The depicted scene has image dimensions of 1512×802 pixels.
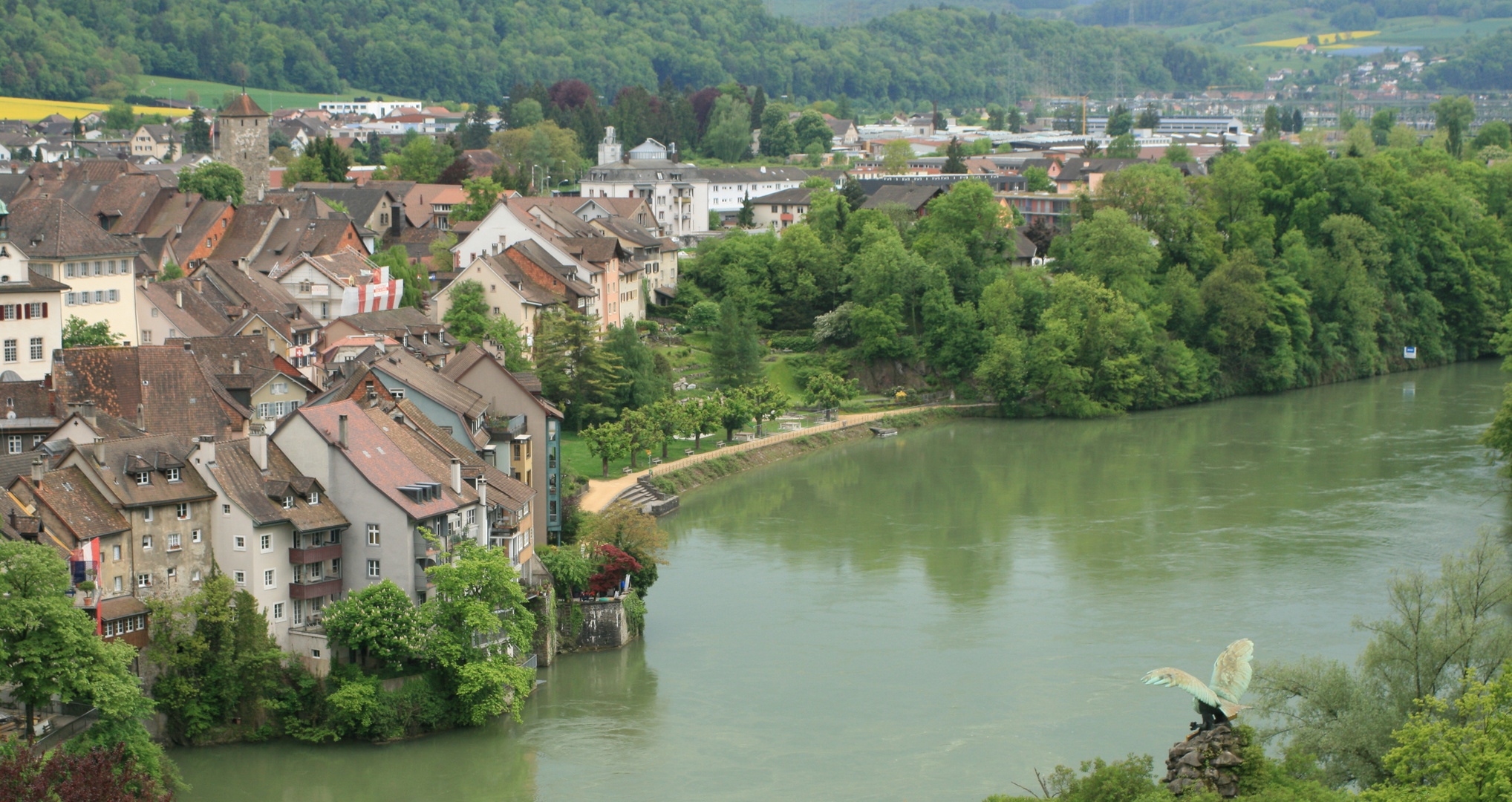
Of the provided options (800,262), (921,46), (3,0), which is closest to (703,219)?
(800,262)

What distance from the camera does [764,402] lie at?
49625 millimetres

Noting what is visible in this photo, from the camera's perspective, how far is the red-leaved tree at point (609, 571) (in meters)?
30.4

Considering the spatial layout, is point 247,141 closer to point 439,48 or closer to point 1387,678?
point 1387,678

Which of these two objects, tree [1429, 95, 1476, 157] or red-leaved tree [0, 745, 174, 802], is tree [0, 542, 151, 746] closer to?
red-leaved tree [0, 745, 174, 802]

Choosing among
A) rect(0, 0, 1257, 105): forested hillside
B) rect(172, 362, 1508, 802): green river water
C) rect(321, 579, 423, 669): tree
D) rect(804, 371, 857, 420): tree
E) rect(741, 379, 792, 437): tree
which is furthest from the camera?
rect(0, 0, 1257, 105): forested hillside

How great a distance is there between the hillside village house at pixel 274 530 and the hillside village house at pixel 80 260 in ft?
39.7

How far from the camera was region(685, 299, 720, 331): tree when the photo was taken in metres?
60.4

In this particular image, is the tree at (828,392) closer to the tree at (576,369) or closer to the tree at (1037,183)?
the tree at (576,369)

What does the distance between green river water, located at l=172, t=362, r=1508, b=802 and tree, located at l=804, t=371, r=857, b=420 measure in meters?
2.42

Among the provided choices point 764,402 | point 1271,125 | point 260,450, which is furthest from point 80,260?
point 1271,125

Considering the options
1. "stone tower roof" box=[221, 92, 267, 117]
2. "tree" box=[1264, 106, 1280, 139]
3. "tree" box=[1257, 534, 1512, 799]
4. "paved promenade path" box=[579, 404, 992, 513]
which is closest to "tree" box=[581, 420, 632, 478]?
"paved promenade path" box=[579, 404, 992, 513]

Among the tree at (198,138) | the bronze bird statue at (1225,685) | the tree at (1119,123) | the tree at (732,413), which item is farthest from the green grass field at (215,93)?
the bronze bird statue at (1225,685)

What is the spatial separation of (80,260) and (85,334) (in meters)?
1.88

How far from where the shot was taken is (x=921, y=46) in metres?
197
